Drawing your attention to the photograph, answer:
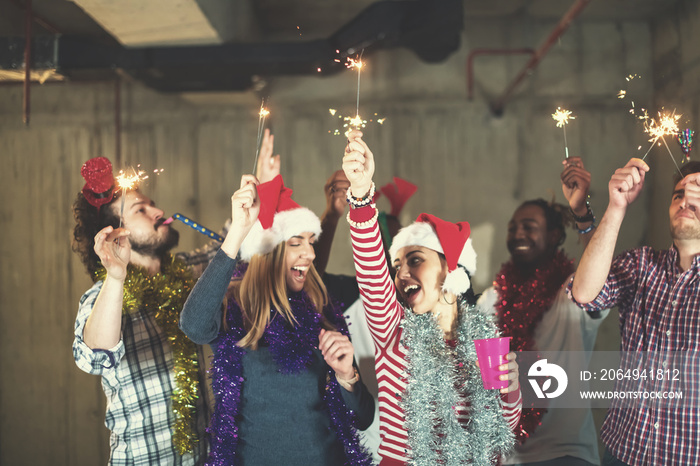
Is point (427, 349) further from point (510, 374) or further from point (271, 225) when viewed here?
point (271, 225)

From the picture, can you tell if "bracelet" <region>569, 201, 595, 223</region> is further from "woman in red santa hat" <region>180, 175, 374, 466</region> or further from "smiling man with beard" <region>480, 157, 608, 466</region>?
"woman in red santa hat" <region>180, 175, 374, 466</region>

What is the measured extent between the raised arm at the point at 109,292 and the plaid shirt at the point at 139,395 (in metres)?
0.08

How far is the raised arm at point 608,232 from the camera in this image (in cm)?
162

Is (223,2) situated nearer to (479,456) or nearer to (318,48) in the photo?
(318,48)

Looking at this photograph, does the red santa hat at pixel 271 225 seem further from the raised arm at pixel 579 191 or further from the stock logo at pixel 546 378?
the stock logo at pixel 546 378

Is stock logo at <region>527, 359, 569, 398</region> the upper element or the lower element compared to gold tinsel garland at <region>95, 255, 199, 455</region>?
lower

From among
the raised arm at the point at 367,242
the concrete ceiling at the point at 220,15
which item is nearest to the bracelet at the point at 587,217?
the raised arm at the point at 367,242

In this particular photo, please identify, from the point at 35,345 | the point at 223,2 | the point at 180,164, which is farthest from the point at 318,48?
the point at 35,345

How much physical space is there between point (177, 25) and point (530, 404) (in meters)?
2.69

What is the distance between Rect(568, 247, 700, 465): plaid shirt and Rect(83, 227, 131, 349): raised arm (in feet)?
5.20

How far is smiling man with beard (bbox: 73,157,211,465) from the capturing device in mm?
1650

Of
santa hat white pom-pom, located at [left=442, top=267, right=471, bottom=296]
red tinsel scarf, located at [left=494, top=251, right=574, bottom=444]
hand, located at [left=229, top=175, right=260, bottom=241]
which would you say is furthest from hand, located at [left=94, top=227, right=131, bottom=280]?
red tinsel scarf, located at [left=494, top=251, right=574, bottom=444]

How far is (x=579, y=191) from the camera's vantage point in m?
2.02

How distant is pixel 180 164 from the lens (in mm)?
3781
